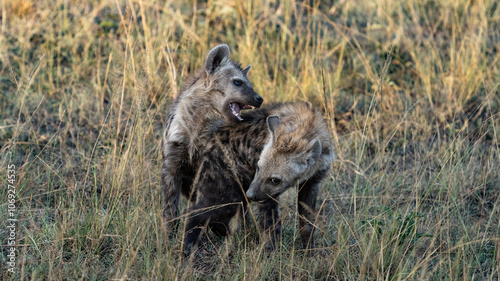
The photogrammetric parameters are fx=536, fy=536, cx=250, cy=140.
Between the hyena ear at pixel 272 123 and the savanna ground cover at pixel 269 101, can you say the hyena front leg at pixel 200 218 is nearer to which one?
the savanna ground cover at pixel 269 101

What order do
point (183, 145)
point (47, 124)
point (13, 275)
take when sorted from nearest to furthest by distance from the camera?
point (13, 275) → point (183, 145) → point (47, 124)

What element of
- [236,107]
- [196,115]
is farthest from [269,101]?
[196,115]

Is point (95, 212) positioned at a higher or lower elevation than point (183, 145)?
lower

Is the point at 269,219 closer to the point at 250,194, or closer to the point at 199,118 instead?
the point at 250,194

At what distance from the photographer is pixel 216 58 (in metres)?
4.81

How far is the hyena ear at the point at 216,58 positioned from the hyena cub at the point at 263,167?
2.16ft

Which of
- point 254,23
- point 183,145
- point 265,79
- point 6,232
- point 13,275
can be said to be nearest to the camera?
point 13,275

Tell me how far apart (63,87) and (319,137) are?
3484 mm

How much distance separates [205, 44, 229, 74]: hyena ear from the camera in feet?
15.4

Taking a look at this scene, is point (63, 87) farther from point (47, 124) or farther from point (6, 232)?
point (6, 232)

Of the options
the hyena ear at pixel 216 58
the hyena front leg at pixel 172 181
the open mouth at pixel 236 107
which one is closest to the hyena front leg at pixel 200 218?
the hyena front leg at pixel 172 181

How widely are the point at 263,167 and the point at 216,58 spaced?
133cm

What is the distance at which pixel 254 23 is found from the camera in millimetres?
6934

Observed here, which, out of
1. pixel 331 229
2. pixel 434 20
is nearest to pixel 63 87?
pixel 331 229
